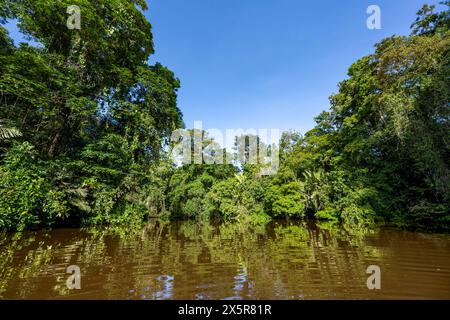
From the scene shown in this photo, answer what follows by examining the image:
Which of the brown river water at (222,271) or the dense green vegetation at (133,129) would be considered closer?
the brown river water at (222,271)

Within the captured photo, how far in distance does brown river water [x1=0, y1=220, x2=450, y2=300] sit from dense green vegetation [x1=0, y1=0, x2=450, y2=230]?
424 centimetres

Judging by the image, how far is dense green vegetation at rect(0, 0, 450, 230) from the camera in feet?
34.4

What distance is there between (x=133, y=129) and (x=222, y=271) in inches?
515

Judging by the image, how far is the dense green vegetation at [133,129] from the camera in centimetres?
1050

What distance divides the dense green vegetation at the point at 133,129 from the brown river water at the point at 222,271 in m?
4.24

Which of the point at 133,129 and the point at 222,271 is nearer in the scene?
the point at 222,271

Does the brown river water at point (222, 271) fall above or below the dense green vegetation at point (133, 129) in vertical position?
below

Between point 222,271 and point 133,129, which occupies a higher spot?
point 133,129

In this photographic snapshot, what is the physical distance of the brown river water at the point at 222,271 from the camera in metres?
3.83

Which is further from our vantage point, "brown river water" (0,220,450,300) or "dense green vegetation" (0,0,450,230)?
"dense green vegetation" (0,0,450,230)

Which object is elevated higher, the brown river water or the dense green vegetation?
the dense green vegetation

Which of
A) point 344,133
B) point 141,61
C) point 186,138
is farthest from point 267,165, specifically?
point 141,61

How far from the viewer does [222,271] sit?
5.15 meters
